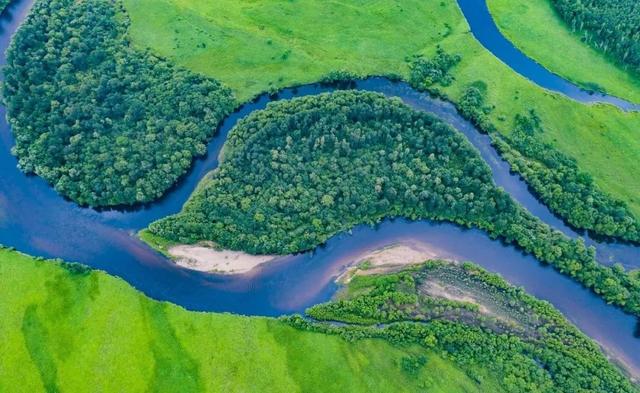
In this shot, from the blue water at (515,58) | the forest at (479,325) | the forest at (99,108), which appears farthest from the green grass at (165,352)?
the blue water at (515,58)

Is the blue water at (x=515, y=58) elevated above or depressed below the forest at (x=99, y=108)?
above

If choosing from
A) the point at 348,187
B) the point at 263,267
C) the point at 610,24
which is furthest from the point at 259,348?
the point at 610,24

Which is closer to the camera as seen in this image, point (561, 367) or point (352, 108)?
point (561, 367)

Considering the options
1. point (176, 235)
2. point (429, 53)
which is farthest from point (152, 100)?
point (429, 53)

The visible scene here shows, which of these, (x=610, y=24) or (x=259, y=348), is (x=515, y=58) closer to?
(x=610, y=24)

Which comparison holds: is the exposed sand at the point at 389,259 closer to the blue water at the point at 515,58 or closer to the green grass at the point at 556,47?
the blue water at the point at 515,58

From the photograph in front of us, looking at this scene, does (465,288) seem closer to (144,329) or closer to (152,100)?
(144,329)

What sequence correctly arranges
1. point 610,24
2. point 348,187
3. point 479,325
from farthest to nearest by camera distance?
point 610,24 < point 348,187 < point 479,325
